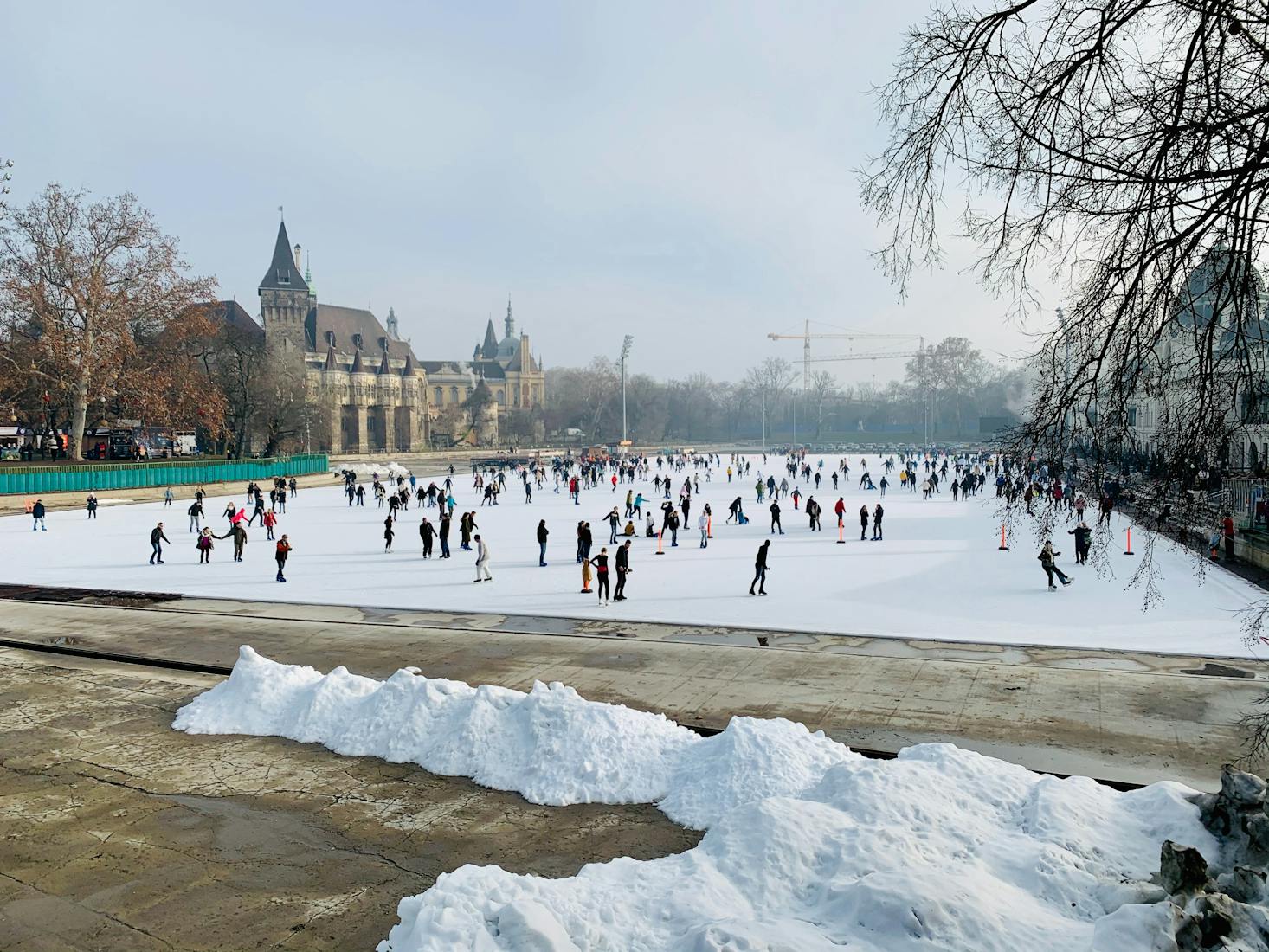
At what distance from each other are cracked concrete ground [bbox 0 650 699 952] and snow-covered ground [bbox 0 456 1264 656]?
7909 mm

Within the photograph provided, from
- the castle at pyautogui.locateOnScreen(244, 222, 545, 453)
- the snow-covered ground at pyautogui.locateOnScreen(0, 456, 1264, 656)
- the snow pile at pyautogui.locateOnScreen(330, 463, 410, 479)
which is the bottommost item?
the snow-covered ground at pyautogui.locateOnScreen(0, 456, 1264, 656)

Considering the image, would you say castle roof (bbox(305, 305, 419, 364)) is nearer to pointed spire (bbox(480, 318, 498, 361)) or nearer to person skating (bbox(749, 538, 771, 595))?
pointed spire (bbox(480, 318, 498, 361))

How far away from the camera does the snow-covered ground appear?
15.1 m

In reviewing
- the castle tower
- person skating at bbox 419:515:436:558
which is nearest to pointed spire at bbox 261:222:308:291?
the castle tower

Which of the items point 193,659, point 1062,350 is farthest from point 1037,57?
point 193,659

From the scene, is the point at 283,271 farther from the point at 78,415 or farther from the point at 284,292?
the point at 78,415

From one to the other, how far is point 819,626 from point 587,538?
23.9 ft

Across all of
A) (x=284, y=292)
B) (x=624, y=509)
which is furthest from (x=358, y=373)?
(x=624, y=509)

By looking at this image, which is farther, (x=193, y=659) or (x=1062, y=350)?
(x=193, y=659)

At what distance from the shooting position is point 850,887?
4844 mm

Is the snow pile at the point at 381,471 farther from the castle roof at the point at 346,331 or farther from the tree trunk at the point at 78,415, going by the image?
the castle roof at the point at 346,331

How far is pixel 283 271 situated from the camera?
372 feet

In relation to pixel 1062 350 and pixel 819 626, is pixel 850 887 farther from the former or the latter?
pixel 819 626

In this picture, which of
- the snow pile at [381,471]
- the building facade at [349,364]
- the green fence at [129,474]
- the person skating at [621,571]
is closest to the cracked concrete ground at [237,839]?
the person skating at [621,571]
